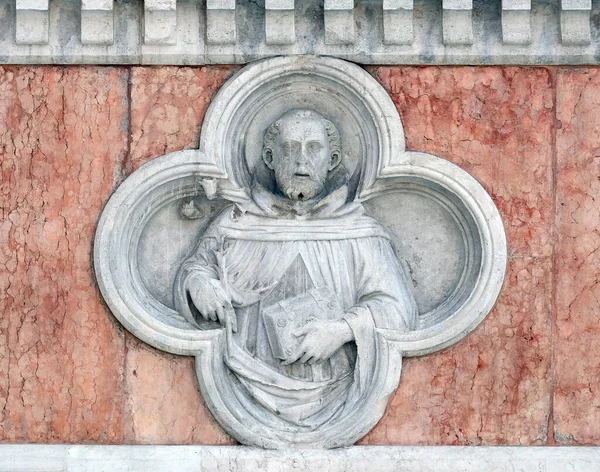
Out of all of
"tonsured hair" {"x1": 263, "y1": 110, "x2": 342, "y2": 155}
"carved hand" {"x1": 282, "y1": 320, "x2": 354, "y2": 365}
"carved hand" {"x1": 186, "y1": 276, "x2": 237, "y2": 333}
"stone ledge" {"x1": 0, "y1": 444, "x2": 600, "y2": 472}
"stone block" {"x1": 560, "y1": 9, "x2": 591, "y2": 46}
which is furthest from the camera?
"tonsured hair" {"x1": 263, "y1": 110, "x2": 342, "y2": 155}

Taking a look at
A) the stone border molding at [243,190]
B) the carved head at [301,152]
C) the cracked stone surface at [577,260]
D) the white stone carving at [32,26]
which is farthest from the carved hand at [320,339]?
the white stone carving at [32,26]

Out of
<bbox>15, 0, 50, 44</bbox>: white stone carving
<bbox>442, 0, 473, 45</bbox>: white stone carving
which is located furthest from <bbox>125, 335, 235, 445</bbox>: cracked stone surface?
<bbox>442, 0, 473, 45</bbox>: white stone carving

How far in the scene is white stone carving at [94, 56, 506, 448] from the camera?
54.3 ft

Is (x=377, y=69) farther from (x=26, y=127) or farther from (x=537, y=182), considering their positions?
(x=26, y=127)

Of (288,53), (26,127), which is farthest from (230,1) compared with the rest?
(26,127)

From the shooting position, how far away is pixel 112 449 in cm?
1647

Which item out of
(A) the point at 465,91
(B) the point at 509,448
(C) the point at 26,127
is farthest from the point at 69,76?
(B) the point at 509,448

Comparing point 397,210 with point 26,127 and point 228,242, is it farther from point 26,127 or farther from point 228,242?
point 26,127

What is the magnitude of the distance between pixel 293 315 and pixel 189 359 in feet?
2.40

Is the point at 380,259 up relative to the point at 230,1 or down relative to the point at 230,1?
down

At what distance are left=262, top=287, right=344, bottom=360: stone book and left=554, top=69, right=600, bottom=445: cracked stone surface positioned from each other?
1.49 metres

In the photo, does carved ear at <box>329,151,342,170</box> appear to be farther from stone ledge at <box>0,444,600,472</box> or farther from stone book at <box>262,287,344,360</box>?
stone ledge at <box>0,444,600,472</box>

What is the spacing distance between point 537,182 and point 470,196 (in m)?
0.47

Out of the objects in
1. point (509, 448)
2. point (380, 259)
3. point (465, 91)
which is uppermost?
point (465, 91)
